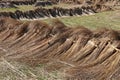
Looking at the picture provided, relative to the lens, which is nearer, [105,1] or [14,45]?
[14,45]

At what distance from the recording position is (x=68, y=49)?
26.2 ft

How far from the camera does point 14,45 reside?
9.10 metres

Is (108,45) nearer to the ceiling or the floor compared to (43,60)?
nearer to the ceiling

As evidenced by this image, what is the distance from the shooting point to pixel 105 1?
1000 inches

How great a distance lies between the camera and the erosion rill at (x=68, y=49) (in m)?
6.70

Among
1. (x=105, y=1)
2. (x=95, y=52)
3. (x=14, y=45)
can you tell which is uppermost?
(x=95, y=52)

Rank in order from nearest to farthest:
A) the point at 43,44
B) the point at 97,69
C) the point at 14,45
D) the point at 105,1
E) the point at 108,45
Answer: the point at 97,69 < the point at 108,45 < the point at 43,44 < the point at 14,45 < the point at 105,1

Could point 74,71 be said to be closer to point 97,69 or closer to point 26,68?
point 97,69

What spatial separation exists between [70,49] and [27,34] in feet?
6.34

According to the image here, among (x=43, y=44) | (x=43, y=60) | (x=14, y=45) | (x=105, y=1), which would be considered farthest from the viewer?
(x=105, y=1)

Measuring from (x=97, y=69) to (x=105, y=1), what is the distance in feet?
63.1

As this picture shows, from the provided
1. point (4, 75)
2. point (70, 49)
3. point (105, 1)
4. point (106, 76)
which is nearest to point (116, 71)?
point (106, 76)

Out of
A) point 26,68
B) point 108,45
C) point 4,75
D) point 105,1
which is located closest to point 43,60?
point 26,68

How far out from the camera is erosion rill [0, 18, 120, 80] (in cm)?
670
